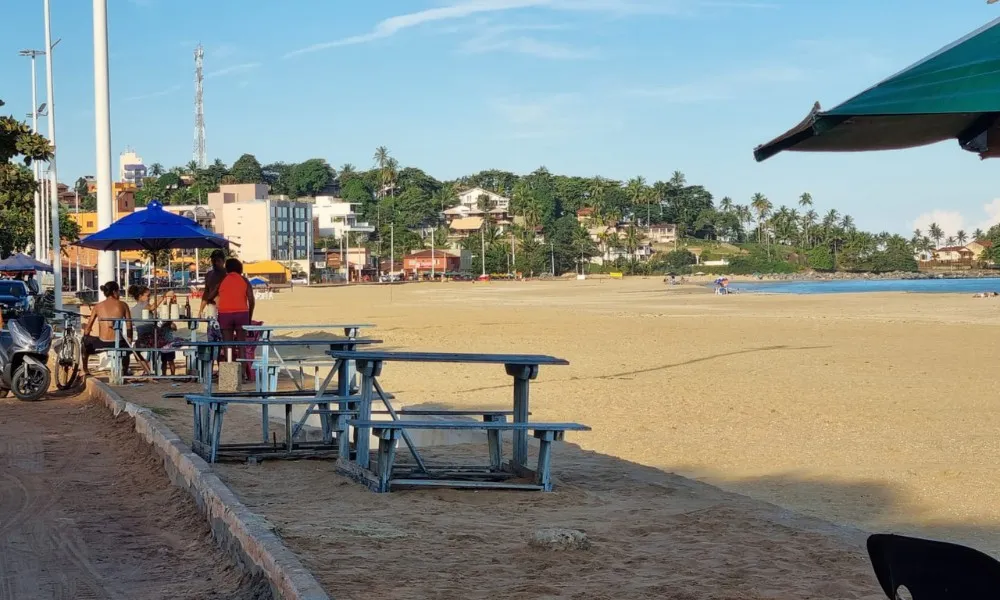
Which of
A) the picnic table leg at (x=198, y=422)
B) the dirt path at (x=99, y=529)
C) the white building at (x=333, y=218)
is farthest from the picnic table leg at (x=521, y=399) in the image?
the white building at (x=333, y=218)

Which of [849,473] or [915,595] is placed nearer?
[915,595]

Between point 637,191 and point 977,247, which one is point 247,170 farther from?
point 977,247

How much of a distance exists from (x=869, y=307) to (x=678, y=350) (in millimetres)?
24852

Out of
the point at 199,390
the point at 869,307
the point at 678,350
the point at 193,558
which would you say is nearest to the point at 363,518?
the point at 193,558

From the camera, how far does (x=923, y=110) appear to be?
3.11 meters

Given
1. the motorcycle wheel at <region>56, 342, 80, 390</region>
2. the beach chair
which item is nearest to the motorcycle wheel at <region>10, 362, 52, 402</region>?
the motorcycle wheel at <region>56, 342, 80, 390</region>

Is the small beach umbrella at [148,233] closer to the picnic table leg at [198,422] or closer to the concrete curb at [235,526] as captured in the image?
the concrete curb at [235,526]

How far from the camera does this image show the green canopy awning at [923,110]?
10.2ft

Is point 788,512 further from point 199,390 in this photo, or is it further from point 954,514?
point 199,390

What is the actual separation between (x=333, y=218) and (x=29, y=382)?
146m

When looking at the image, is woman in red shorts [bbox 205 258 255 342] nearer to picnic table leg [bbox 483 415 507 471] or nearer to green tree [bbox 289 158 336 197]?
picnic table leg [bbox 483 415 507 471]

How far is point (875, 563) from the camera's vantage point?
3.17 metres

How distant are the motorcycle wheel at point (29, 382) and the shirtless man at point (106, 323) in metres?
1.19

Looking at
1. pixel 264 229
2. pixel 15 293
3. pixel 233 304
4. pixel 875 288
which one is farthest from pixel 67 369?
pixel 264 229
